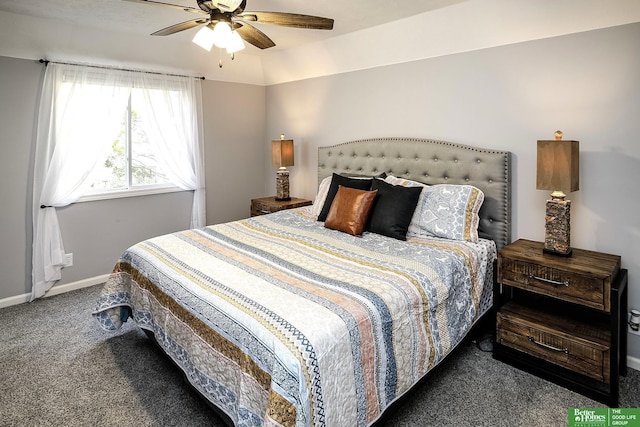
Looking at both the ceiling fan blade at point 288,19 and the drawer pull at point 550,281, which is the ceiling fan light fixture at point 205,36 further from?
the drawer pull at point 550,281

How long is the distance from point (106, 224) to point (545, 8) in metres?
4.12

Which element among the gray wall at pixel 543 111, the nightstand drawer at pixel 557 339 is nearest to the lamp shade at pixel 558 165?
the gray wall at pixel 543 111

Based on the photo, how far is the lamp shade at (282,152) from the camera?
4.38 m

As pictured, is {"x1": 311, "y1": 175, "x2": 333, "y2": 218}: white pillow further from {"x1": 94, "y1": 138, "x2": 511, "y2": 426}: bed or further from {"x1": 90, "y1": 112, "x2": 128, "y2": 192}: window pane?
{"x1": 90, "y1": 112, "x2": 128, "y2": 192}: window pane

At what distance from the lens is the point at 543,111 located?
2668 millimetres

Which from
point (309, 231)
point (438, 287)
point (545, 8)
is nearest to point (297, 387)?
point (438, 287)

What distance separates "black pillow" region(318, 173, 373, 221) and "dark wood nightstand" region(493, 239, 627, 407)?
47.7 inches

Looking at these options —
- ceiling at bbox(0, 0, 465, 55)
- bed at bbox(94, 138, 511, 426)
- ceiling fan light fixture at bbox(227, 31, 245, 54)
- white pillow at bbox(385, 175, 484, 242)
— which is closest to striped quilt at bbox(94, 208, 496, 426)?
bed at bbox(94, 138, 511, 426)

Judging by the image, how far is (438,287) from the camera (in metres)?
2.15

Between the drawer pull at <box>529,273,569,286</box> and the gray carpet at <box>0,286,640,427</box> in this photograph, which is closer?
the gray carpet at <box>0,286,640,427</box>

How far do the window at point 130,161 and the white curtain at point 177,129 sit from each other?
0.25ft

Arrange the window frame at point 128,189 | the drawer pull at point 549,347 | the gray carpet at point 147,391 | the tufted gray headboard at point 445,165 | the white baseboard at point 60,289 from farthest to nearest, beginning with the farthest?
the window frame at point 128,189 < the white baseboard at point 60,289 < the tufted gray headboard at point 445,165 < the drawer pull at point 549,347 < the gray carpet at point 147,391

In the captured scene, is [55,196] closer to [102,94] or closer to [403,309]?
[102,94]

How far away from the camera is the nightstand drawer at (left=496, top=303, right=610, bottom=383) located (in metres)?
2.12
